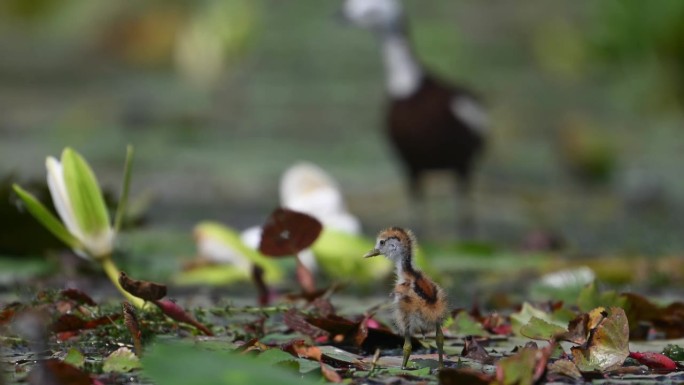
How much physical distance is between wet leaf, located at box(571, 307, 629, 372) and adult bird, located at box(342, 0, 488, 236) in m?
4.60

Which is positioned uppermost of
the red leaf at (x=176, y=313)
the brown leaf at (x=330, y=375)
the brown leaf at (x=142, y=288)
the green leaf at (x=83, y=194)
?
the green leaf at (x=83, y=194)

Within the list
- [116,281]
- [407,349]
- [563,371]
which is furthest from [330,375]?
[116,281]

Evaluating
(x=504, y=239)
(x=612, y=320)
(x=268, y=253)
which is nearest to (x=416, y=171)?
(x=504, y=239)

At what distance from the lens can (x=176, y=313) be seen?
2023mm

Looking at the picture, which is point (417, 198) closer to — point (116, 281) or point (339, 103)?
point (339, 103)

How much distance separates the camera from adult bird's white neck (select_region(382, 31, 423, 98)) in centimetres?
682

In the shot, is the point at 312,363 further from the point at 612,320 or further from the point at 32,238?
the point at 32,238

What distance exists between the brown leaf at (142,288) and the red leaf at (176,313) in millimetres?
36

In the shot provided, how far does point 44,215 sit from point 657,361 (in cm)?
115

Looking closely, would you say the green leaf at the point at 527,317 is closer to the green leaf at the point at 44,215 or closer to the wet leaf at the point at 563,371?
the wet leaf at the point at 563,371

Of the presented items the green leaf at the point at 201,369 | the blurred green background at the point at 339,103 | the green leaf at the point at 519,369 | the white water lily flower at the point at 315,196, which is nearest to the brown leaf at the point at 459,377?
the green leaf at the point at 519,369

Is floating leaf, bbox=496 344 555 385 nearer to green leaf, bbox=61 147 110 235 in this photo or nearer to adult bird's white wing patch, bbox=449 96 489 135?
green leaf, bbox=61 147 110 235

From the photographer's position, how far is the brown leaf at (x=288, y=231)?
2297 mm

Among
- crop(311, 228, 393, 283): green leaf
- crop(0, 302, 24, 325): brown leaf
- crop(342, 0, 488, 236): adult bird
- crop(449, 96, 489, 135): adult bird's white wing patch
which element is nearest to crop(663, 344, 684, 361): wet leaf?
crop(0, 302, 24, 325): brown leaf
